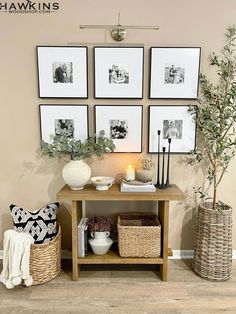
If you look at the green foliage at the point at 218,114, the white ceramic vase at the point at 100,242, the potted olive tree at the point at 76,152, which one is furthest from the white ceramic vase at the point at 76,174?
the green foliage at the point at 218,114

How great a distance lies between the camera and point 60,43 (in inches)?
95.3

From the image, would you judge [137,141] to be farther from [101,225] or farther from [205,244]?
[205,244]

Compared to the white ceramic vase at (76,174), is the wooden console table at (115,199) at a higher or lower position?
lower

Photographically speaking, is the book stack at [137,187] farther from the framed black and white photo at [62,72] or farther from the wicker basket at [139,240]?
the framed black and white photo at [62,72]

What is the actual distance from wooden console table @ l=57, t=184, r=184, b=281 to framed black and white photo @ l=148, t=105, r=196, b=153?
0.40m

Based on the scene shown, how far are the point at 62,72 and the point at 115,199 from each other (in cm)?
115

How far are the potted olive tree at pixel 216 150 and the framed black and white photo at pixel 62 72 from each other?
981 mm

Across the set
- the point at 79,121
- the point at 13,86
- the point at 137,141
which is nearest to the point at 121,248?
the point at 137,141

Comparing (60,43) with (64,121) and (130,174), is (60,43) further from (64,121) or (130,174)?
(130,174)

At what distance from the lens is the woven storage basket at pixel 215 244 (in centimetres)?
229

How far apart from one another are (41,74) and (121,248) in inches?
62.0

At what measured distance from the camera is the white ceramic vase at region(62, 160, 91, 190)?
7.43ft

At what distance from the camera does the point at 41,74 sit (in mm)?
2439

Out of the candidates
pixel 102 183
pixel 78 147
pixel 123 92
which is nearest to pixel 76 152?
pixel 78 147
